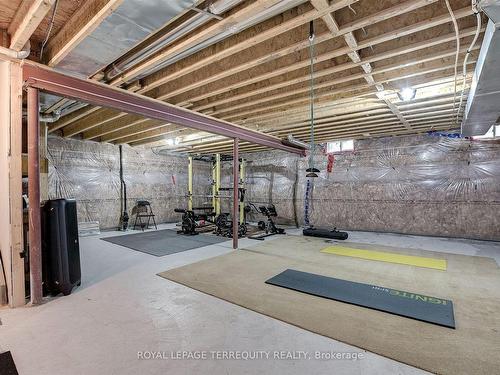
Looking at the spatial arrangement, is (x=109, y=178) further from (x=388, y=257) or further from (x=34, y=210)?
(x=388, y=257)

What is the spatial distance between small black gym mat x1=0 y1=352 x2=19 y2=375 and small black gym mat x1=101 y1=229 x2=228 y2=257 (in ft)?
9.72

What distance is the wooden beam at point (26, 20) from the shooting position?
208 cm

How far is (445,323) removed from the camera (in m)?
2.32

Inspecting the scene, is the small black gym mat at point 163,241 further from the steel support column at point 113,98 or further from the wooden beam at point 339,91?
the wooden beam at point 339,91

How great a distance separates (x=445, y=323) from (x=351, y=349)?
1042mm

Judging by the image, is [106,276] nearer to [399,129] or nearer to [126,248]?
[126,248]

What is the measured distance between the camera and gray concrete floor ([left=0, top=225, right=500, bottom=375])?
1.76 meters

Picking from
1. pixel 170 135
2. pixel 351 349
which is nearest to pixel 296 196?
pixel 170 135

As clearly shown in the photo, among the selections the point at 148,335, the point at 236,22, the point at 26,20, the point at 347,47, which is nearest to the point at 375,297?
the point at 148,335

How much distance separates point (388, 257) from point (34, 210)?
17.4 feet

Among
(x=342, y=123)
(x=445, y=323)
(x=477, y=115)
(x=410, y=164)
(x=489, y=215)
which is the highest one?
(x=342, y=123)

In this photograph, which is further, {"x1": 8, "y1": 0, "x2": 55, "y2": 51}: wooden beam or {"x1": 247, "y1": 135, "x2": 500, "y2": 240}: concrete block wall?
{"x1": 247, "y1": 135, "x2": 500, "y2": 240}: concrete block wall

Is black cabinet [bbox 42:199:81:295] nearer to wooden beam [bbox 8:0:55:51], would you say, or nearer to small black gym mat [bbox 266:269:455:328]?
wooden beam [bbox 8:0:55:51]

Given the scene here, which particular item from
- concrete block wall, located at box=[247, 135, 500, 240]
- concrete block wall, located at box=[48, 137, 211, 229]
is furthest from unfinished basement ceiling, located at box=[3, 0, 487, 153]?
concrete block wall, located at box=[48, 137, 211, 229]
